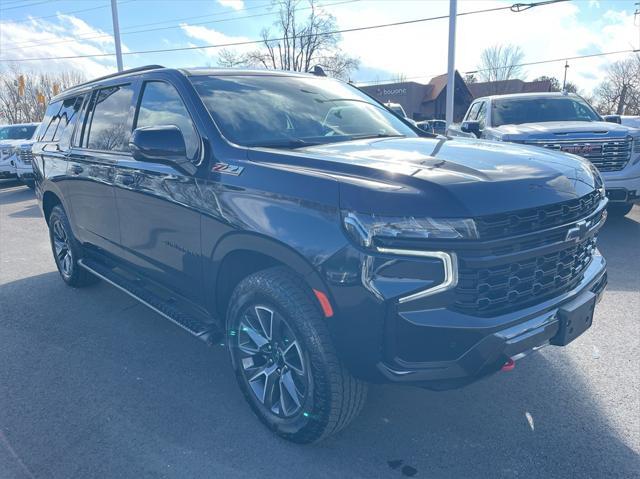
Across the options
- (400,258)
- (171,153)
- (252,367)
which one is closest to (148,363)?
(252,367)

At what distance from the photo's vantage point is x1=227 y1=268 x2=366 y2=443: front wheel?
7.85ft

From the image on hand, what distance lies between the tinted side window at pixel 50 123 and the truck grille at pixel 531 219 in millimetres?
4734

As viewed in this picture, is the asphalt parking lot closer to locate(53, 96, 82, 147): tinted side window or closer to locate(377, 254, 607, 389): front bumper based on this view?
locate(377, 254, 607, 389): front bumper

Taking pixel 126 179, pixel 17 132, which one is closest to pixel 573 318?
pixel 126 179

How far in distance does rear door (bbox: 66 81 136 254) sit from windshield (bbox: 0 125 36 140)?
1352 cm

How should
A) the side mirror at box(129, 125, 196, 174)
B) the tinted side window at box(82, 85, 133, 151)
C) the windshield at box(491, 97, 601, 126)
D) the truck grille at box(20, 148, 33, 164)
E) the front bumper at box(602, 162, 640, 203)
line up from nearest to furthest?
1. the side mirror at box(129, 125, 196, 174)
2. the tinted side window at box(82, 85, 133, 151)
3. the front bumper at box(602, 162, 640, 203)
4. the windshield at box(491, 97, 601, 126)
5. the truck grille at box(20, 148, 33, 164)

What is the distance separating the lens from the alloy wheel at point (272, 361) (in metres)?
2.62

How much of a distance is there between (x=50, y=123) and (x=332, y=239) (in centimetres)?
452

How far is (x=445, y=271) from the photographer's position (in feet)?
6.86

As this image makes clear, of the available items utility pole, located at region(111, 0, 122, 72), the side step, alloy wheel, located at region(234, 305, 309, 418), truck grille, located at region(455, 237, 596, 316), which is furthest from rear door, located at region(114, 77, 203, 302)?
utility pole, located at region(111, 0, 122, 72)

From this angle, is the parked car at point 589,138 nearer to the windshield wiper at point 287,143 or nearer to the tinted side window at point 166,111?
the windshield wiper at point 287,143

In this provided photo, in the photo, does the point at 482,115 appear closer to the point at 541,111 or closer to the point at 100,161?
the point at 541,111

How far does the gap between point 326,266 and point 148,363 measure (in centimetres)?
208

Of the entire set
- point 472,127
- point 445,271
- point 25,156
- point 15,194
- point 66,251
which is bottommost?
point 15,194
